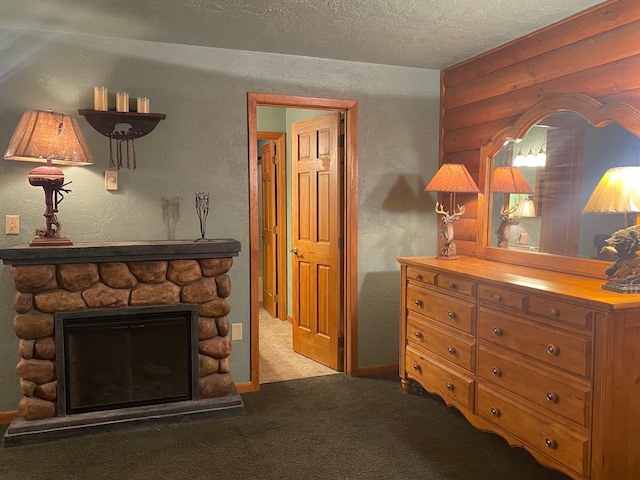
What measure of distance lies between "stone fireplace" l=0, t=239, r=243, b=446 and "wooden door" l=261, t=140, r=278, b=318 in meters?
2.53

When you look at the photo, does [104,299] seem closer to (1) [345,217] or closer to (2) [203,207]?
(2) [203,207]

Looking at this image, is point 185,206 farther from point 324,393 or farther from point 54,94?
point 324,393

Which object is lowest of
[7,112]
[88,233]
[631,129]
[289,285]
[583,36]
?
[289,285]

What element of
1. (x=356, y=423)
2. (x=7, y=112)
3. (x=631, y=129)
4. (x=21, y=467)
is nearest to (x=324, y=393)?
(x=356, y=423)

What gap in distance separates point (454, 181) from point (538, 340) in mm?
1321

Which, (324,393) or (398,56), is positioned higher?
(398,56)

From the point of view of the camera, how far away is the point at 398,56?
3.48m

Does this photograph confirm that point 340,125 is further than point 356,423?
Yes

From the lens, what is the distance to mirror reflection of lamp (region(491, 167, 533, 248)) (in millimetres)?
3143

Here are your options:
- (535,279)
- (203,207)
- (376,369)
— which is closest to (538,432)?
(535,279)

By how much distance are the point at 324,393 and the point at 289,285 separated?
6.69 feet

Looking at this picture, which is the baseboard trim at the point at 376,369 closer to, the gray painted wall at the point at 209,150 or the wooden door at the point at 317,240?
the gray painted wall at the point at 209,150

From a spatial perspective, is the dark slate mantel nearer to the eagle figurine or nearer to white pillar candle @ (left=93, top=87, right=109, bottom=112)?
white pillar candle @ (left=93, top=87, right=109, bottom=112)

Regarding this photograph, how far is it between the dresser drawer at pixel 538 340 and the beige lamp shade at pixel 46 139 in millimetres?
2420
